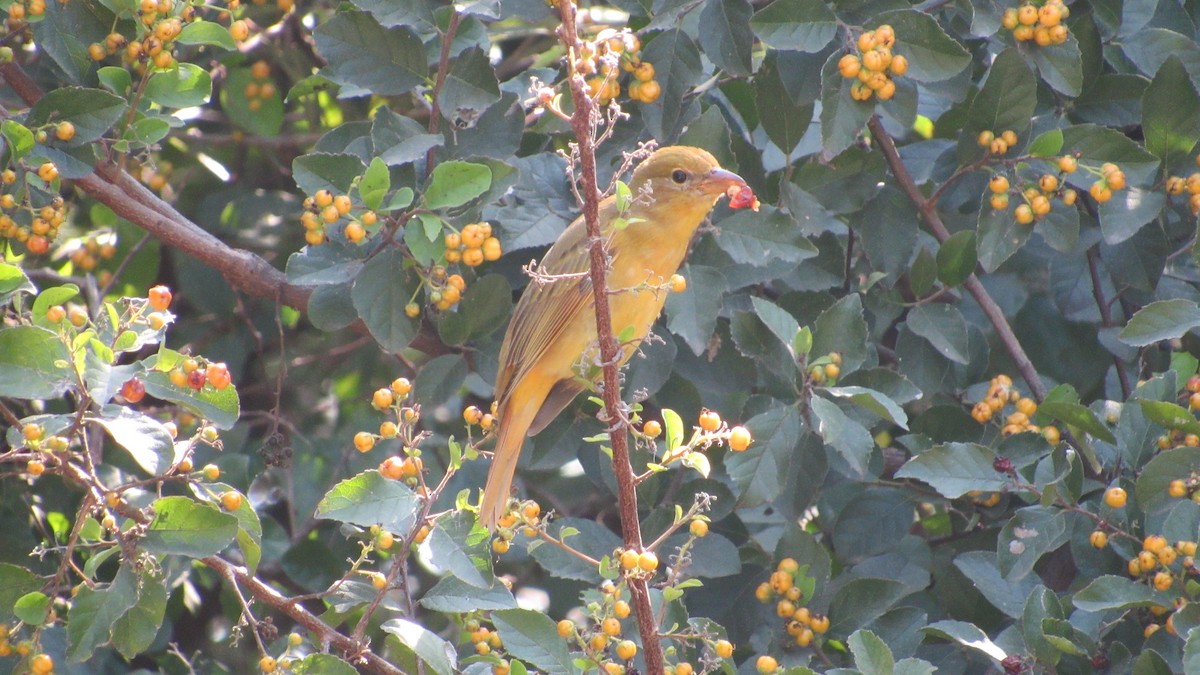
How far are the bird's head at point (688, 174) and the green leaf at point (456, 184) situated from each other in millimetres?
561

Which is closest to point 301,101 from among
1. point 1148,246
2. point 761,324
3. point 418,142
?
point 418,142

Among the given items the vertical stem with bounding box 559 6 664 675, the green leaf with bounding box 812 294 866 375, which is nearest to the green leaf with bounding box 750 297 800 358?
the green leaf with bounding box 812 294 866 375

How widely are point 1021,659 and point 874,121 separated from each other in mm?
1669

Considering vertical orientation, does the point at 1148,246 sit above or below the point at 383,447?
above

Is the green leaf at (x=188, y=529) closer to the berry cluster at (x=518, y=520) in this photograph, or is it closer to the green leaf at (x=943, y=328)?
the berry cluster at (x=518, y=520)

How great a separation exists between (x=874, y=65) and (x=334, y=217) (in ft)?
4.95

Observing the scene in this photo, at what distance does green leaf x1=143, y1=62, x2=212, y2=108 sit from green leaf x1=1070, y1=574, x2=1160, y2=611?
8.76 ft

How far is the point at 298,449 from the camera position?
5.05 meters

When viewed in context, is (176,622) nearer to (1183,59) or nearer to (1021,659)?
(1021,659)

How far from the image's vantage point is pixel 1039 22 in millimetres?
3523

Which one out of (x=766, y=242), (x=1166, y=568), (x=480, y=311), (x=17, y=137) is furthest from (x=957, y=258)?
(x=17, y=137)

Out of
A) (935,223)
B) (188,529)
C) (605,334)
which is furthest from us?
(935,223)

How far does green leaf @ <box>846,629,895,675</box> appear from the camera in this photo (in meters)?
2.75

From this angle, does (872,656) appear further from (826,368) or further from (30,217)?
(30,217)
